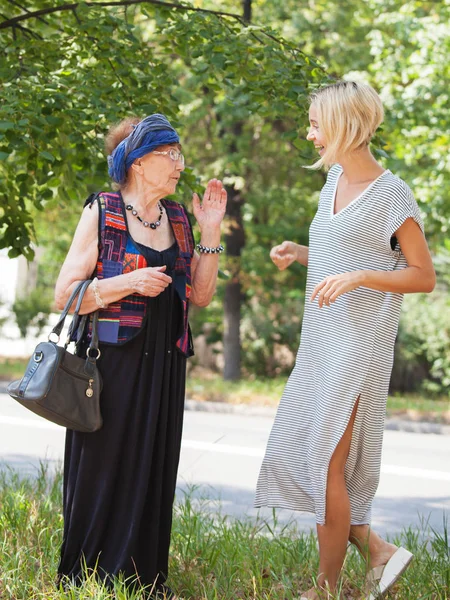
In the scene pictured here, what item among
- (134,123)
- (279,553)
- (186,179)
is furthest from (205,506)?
(134,123)

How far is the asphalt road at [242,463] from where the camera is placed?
6629mm

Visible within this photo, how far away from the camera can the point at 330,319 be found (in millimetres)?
3322

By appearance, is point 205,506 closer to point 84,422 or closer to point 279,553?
point 279,553

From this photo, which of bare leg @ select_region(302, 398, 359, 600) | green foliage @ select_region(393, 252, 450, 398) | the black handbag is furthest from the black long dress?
green foliage @ select_region(393, 252, 450, 398)

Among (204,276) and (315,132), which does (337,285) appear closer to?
(315,132)

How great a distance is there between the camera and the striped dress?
3232mm

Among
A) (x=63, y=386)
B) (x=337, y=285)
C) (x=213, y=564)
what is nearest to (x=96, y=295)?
(x=63, y=386)

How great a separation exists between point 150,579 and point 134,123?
71.2 inches

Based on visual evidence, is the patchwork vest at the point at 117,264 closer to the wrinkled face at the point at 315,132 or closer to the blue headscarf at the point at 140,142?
the blue headscarf at the point at 140,142

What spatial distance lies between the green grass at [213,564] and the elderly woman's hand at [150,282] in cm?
107

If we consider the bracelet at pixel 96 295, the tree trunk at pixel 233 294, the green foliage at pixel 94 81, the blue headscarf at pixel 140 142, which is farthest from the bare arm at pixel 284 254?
the tree trunk at pixel 233 294

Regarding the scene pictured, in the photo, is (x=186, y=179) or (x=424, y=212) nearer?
(x=186, y=179)

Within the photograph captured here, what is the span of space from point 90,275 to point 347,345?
99 cm

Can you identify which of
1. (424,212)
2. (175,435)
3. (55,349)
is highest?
(424,212)
